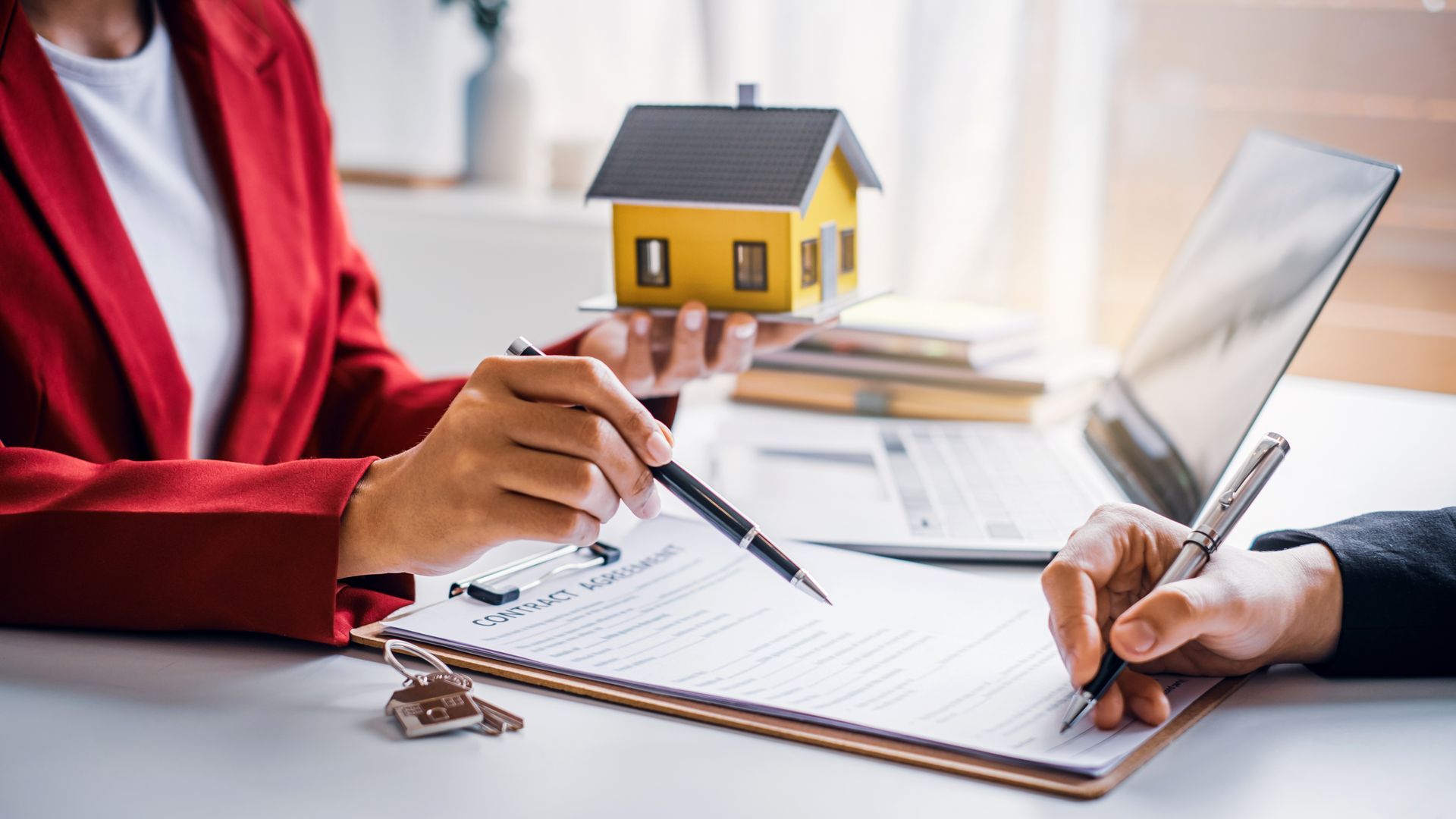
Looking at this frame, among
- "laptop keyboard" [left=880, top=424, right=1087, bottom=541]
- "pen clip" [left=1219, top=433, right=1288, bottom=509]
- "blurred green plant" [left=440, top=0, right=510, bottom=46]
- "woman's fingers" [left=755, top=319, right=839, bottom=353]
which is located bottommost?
"laptop keyboard" [left=880, top=424, right=1087, bottom=541]

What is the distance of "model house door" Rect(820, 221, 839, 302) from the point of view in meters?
1.18

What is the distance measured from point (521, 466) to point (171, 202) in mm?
654

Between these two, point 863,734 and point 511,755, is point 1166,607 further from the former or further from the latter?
point 511,755

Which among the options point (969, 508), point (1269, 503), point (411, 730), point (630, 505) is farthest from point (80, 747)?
point (1269, 503)

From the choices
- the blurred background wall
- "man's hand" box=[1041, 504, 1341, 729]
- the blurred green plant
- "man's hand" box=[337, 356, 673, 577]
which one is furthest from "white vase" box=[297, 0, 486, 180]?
"man's hand" box=[1041, 504, 1341, 729]

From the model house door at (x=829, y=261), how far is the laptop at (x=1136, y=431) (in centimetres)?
18

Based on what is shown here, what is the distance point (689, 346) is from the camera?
1144mm

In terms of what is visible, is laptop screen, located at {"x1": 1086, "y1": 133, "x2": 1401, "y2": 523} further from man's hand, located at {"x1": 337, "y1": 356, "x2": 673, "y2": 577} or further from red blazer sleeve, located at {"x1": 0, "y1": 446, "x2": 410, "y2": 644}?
red blazer sleeve, located at {"x1": 0, "y1": 446, "x2": 410, "y2": 644}

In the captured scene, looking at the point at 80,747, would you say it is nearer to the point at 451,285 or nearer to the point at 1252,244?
the point at 1252,244

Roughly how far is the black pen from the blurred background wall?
1.58 m

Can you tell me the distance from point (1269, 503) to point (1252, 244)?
24 centimetres

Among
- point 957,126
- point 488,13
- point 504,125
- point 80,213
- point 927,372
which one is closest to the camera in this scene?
point 80,213

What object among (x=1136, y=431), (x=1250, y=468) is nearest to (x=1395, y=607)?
(x=1250, y=468)

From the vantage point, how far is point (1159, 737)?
662 mm
